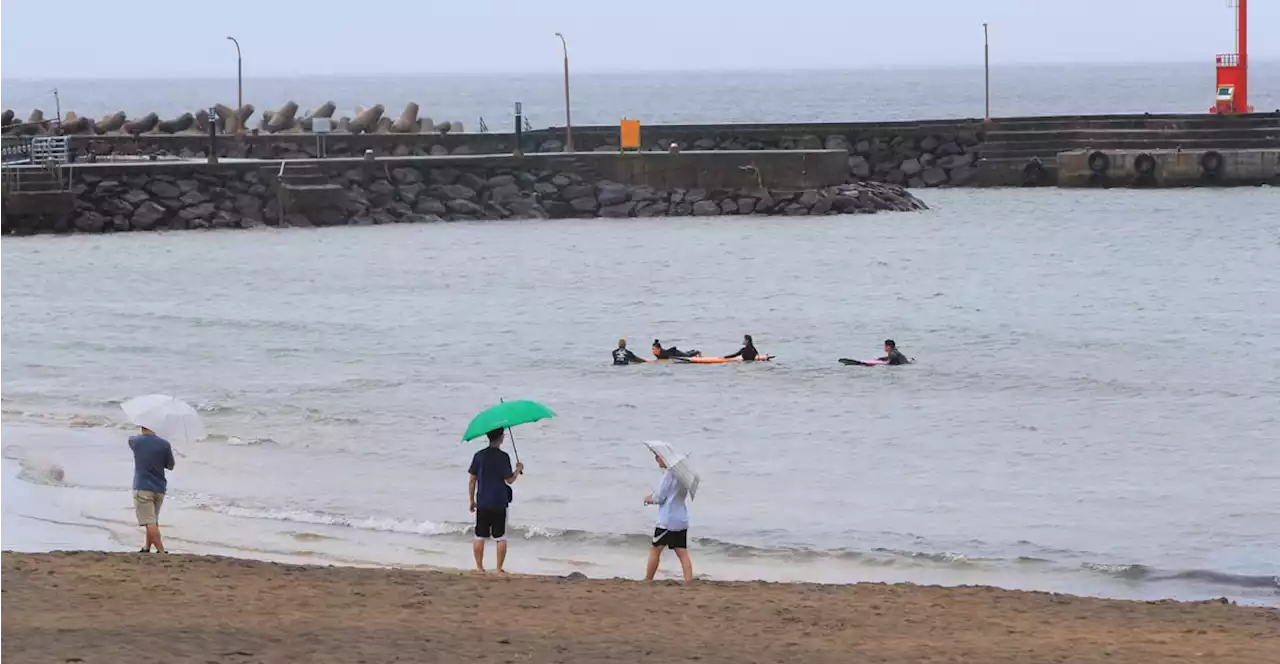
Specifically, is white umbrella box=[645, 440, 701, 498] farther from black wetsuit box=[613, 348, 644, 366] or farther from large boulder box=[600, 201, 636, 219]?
large boulder box=[600, 201, 636, 219]

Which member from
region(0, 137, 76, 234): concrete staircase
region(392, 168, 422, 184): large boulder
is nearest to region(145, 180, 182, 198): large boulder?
region(0, 137, 76, 234): concrete staircase

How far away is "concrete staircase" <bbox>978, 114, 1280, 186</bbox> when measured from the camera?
191 feet

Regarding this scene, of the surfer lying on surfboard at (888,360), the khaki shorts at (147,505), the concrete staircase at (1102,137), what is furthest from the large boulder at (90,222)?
the khaki shorts at (147,505)

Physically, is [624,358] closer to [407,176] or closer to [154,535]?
[154,535]

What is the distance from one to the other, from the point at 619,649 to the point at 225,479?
1071cm

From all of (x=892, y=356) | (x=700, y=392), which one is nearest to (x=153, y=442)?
(x=700, y=392)

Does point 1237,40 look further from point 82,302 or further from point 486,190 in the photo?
point 82,302

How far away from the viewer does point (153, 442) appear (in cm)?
1345

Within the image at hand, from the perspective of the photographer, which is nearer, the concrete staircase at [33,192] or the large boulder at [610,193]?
the concrete staircase at [33,192]

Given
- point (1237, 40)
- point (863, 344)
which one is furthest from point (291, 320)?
point (1237, 40)

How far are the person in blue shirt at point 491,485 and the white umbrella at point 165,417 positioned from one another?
212cm

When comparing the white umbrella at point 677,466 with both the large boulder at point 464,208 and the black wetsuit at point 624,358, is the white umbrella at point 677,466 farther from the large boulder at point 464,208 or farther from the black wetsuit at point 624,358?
the large boulder at point 464,208

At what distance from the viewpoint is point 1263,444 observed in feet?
75.2

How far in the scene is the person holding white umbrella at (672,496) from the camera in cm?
1295
